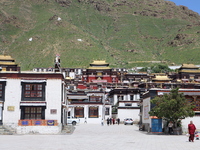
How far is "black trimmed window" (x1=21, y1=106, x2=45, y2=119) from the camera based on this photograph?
38.5 meters

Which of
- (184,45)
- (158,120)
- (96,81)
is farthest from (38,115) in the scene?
(184,45)

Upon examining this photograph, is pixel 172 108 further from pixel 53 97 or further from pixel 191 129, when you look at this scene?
pixel 53 97

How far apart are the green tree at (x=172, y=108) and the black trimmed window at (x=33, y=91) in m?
10.5

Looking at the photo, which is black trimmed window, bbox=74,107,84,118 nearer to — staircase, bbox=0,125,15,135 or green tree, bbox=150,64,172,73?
staircase, bbox=0,125,15,135

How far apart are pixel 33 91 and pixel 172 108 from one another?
13227 mm

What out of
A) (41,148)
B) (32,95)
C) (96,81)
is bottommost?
(41,148)

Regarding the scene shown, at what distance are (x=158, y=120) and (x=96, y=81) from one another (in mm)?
76331

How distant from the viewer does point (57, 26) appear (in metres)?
188

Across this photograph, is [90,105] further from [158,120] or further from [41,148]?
[41,148]

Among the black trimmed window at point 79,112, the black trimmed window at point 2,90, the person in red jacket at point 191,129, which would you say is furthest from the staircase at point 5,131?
the black trimmed window at point 79,112

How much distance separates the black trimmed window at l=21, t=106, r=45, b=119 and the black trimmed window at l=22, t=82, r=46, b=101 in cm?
86

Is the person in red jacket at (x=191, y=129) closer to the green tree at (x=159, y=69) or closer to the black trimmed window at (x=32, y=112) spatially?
the black trimmed window at (x=32, y=112)

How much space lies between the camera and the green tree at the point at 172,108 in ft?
120

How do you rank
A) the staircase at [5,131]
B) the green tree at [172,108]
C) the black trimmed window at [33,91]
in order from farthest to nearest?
1. the black trimmed window at [33,91]
2. the green tree at [172,108]
3. the staircase at [5,131]
